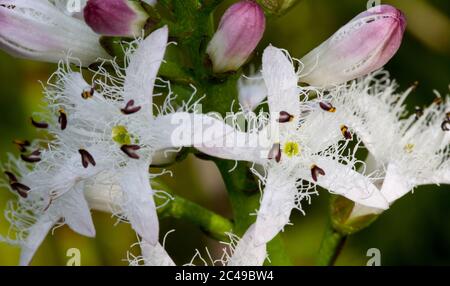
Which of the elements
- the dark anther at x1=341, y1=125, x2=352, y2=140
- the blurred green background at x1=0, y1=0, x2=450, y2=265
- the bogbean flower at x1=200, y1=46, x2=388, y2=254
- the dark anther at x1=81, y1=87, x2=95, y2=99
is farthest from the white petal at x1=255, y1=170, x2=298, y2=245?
the blurred green background at x1=0, y1=0, x2=450, y2=265

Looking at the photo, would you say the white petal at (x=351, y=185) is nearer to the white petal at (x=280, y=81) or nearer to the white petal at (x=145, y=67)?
the white petal at (x=280, y=81)

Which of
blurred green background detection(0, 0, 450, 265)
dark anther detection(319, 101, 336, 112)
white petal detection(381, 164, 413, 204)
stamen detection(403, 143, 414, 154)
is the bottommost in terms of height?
blurred green background detection(0, 0, 450, 265)

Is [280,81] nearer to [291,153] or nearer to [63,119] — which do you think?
[291,153]

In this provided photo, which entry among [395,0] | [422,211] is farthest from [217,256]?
[395,0]

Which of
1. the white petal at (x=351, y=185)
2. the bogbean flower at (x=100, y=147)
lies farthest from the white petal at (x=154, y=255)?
the white petal at (x=351, y=185)

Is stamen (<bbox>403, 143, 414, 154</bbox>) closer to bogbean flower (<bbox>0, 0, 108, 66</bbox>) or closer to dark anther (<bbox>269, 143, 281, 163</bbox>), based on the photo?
dark anther (<bbox>269, 143, 281, 163</bbox>)
